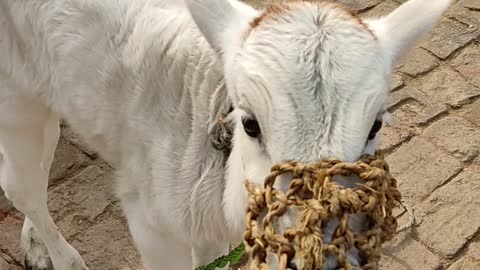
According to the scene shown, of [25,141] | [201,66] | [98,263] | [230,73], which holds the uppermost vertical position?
[230,73]

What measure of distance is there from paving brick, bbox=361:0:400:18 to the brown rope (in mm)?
3385

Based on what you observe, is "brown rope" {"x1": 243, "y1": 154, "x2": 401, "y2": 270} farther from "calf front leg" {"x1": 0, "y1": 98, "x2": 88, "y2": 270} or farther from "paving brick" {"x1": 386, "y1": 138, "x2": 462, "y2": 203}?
"paving brick" {"x1": 386, "y1": 138, "x2": 462, "y2": 203}

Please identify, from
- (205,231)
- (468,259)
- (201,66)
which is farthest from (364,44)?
(468,259)

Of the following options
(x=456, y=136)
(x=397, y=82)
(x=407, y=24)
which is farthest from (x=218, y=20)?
(x=397, y=82)

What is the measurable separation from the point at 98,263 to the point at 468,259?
1.72 m

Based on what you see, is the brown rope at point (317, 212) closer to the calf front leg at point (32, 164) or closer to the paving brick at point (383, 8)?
the calf front leg at point (32, 164)

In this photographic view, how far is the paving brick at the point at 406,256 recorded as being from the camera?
3.93 metres

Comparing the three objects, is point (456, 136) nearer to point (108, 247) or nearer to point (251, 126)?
point (108, 247)

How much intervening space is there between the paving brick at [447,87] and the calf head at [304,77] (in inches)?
103

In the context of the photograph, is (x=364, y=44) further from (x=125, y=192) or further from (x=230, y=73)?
(x=125, y=192)

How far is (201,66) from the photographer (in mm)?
2734

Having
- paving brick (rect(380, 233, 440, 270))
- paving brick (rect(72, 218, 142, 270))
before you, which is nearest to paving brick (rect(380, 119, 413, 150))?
paving brick (rect(380, 233, 440, 270))

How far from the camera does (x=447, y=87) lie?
16.2ft

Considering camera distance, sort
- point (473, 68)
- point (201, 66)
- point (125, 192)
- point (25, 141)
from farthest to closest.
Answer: point (473, 68), point (25, 141), point (125, 192), point (201, 66)
